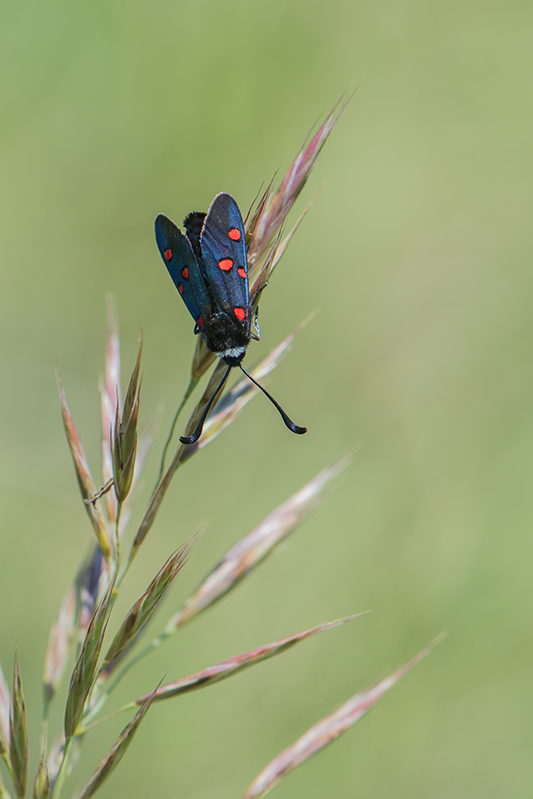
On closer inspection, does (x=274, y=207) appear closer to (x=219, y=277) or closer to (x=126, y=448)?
(x=219, y=277)

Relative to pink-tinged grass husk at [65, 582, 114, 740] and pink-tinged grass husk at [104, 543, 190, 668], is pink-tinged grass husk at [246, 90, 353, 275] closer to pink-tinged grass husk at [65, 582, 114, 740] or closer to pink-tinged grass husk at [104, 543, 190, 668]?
pink-tinged grass husk at [104, 543, 190, 668]

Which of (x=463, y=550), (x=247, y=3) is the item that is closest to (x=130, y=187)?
(x=247, y=3)

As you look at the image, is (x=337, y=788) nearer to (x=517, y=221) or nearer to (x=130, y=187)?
(x=130, y=187)

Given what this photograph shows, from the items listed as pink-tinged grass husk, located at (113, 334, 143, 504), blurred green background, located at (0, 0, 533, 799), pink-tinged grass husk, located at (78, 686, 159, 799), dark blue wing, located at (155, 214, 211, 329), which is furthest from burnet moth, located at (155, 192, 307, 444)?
blurred green background, located at (0, 0, 533, 799)

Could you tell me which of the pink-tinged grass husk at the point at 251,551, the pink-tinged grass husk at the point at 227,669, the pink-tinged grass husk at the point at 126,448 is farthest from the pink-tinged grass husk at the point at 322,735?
the pink-tinged grass husk at the point at 126,448

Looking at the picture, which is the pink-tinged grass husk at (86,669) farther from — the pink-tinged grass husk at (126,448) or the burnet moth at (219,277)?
the burnet moth at (219,277)
